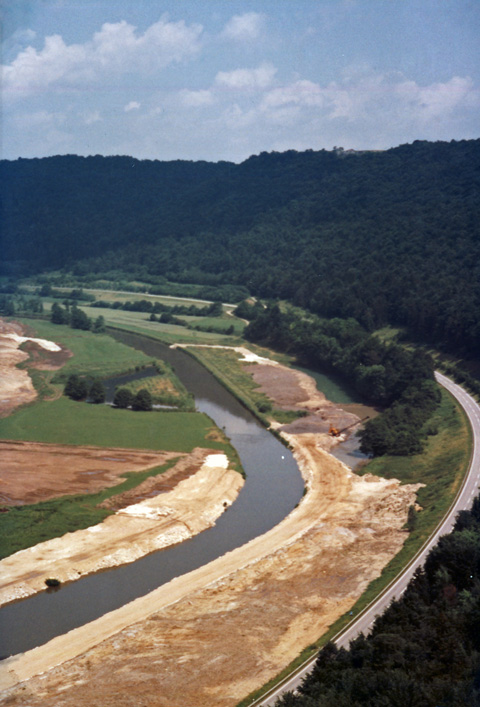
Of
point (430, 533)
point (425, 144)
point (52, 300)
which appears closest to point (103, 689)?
point (430, 533)

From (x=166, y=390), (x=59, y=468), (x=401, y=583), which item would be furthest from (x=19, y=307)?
(x=401, y=583)

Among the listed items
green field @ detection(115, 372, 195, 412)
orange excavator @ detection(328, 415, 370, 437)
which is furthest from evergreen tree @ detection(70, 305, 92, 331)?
orange excavator @ detection(328, 415, 370, 437)

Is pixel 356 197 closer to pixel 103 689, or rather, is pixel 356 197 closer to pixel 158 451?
pixel 158 451

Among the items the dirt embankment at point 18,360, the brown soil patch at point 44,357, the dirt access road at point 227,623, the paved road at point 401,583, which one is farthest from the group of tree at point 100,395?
the paved road at point 401,583

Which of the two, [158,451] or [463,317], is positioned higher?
[463,317]

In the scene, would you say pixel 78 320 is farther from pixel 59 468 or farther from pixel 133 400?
pixel 59 468

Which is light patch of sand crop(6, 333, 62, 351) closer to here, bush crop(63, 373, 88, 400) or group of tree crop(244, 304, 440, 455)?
bush crop(63, 373, 88, 400)
